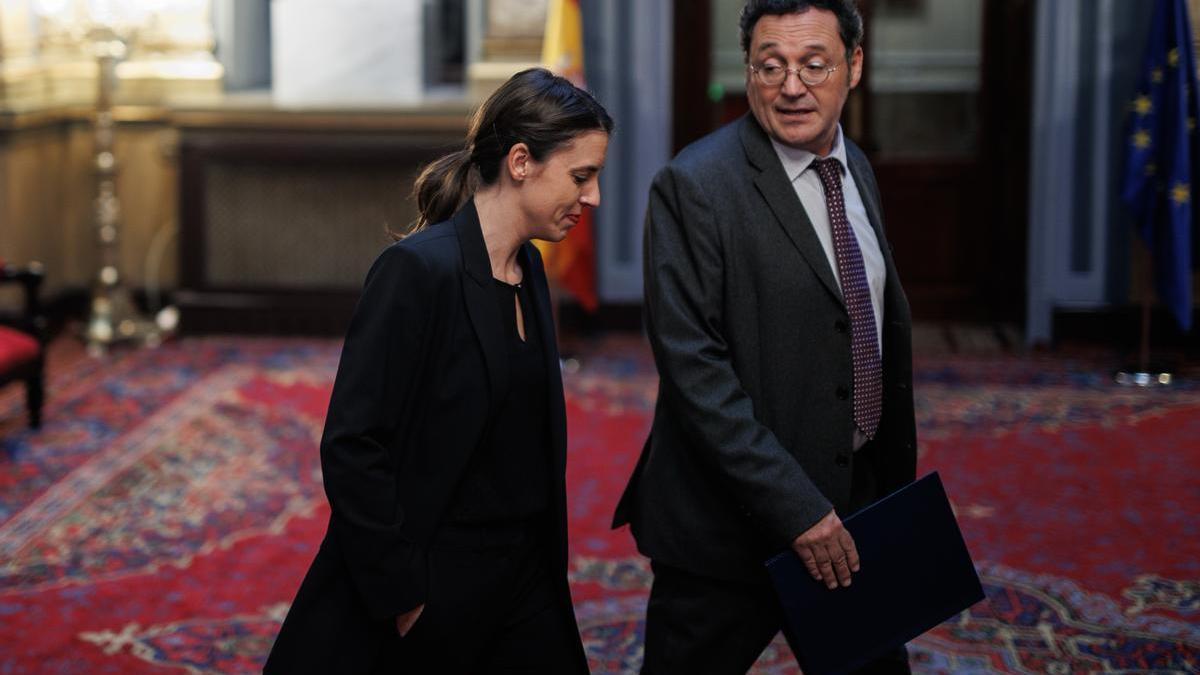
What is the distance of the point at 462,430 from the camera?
2.43 meters

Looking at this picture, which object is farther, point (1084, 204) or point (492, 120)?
point (1084, 204)

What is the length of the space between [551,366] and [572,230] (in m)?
5.63

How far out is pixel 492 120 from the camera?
8.26 feet

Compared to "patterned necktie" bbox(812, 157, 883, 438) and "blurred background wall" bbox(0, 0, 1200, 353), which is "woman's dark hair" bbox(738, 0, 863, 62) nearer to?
"patterned necktie" bbox(812, 157, 883, 438)

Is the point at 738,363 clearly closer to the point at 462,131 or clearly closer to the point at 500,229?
the point at 500,229

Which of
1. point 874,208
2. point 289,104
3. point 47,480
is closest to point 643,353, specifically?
point 289,104

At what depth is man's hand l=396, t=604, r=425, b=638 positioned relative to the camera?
244 cm

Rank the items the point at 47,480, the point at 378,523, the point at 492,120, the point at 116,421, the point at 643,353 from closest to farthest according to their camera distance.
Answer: the point at 378,523, the point at 492,120, the point at 47,480, the point at 116,421, the point at 643,353

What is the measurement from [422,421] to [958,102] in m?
6.88

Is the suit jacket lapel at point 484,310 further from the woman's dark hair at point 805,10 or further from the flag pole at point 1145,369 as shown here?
the flag pole at point 1145,369

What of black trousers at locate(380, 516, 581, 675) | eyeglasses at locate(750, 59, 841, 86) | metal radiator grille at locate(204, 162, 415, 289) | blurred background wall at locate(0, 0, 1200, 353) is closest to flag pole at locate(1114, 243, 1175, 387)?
blurred background wall at locate(0, 0, 1200, 353)

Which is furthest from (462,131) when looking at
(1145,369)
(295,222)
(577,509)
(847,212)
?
(847,212)

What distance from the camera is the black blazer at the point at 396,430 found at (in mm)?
2355

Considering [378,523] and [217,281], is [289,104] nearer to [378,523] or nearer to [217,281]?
[217,281]
